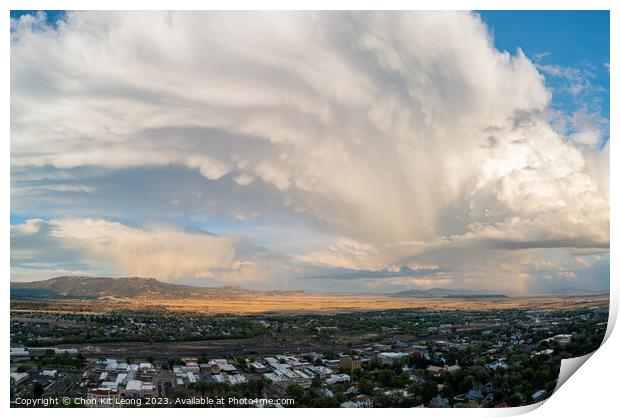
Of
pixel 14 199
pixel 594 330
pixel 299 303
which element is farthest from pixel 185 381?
pixel 594 330

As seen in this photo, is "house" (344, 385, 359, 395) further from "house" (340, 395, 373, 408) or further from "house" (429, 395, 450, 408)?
"house" (429, 395, 450, 408)

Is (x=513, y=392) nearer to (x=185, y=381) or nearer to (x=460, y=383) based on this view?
(x=460, y=383)

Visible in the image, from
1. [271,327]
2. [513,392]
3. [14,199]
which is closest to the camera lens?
[513,392]

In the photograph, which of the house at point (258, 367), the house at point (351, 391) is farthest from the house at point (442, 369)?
the house at point (258, 367)

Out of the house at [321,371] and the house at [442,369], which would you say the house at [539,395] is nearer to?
the house at [442,369]

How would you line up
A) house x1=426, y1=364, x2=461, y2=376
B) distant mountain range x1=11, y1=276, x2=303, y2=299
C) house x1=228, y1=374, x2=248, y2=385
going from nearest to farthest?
house x1=228, y1=374, x2=248, y2=385 < house x1=426, y1=364, x2=461, y2=376 < distant mountain range x1=11, y1=276, x2=303, y2=299

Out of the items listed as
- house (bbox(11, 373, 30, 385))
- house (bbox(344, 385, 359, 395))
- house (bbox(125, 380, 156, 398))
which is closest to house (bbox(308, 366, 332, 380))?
house (bbox(344, 385, 359, 395))
